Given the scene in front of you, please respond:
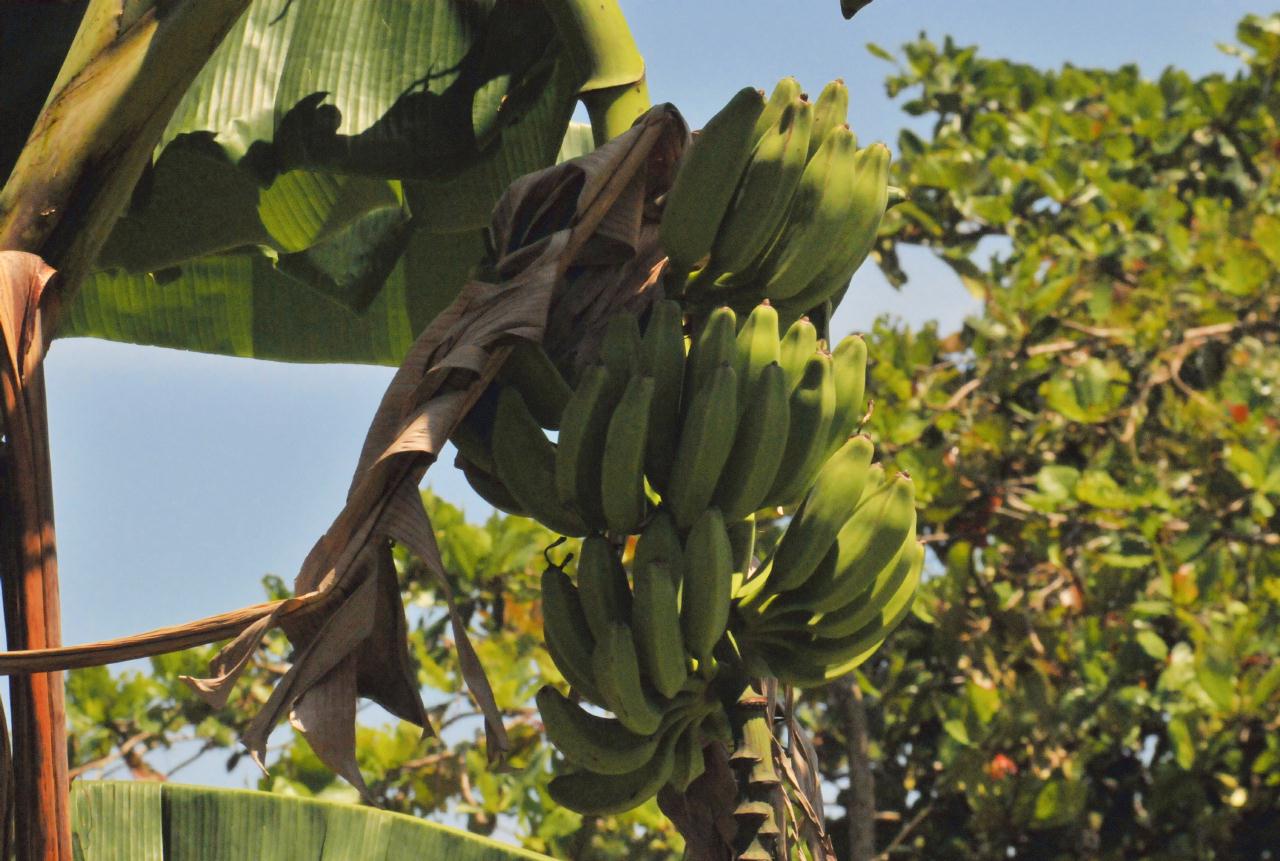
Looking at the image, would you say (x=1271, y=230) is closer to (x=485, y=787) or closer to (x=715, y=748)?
(x=485, y=787)

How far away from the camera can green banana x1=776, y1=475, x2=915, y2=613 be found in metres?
1.29

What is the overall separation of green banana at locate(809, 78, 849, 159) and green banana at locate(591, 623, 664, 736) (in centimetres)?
55

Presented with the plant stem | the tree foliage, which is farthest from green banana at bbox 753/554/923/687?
the tree foliage

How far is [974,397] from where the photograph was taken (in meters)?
3.95

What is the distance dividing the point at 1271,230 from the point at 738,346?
8.80 feet

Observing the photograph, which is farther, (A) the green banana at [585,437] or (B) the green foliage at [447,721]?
(B) the green foliage at [447,721]

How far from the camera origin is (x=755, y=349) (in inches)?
50.6

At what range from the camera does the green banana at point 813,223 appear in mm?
1412

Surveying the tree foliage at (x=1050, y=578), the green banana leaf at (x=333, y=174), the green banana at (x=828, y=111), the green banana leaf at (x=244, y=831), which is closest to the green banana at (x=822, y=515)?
the green banana at (x=828, y=111)

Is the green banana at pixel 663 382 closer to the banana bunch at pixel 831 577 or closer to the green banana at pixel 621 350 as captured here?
the green banana at pixel 621 350

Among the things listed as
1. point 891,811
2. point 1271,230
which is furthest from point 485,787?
point 1271,230

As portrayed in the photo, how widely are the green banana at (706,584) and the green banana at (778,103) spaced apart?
0.40 meters

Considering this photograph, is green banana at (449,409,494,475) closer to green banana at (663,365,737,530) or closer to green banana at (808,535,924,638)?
green banana at (663,365,737,530)

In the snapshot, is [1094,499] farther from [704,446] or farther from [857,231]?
[704,446]
